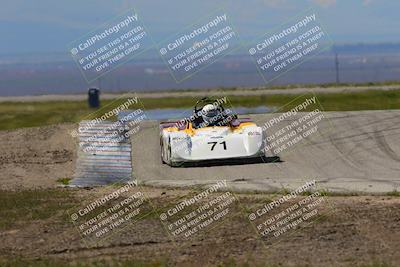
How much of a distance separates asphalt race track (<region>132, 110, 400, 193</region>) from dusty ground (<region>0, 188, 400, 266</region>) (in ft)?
11.3

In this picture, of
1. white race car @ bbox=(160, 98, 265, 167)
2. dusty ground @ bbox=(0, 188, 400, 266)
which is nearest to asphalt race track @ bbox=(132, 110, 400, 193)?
white race car @ bbox=(160, 98, 265, 167)

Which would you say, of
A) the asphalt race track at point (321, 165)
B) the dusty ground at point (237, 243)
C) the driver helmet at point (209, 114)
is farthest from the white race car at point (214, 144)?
the dusty ground at point (237, 243)

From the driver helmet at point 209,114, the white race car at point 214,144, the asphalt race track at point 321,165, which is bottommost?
the asphalt race track at point 321,165

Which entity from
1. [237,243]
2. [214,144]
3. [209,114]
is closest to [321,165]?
[214,144]

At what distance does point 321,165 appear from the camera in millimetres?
22891

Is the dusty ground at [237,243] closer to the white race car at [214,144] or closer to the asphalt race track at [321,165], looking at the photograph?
the asphalt race track at [321,165]

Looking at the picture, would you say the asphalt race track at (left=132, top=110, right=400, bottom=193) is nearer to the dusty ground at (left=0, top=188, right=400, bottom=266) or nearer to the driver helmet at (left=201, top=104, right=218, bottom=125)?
the driver helmet at (left=201, top=104, right=218, bottom=125)

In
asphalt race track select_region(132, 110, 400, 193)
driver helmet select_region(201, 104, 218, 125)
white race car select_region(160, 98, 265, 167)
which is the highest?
driver helmet select_region(201, 104, 218, 125)

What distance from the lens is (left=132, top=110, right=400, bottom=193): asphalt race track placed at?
776 inches

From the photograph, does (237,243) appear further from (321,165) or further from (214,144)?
(321,165)

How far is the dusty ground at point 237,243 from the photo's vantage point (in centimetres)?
1218

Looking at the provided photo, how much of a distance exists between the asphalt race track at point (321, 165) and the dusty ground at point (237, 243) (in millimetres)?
3430

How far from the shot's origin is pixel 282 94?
5234cm

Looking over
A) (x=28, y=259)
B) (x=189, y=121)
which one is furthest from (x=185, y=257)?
(x=189, y=121)
